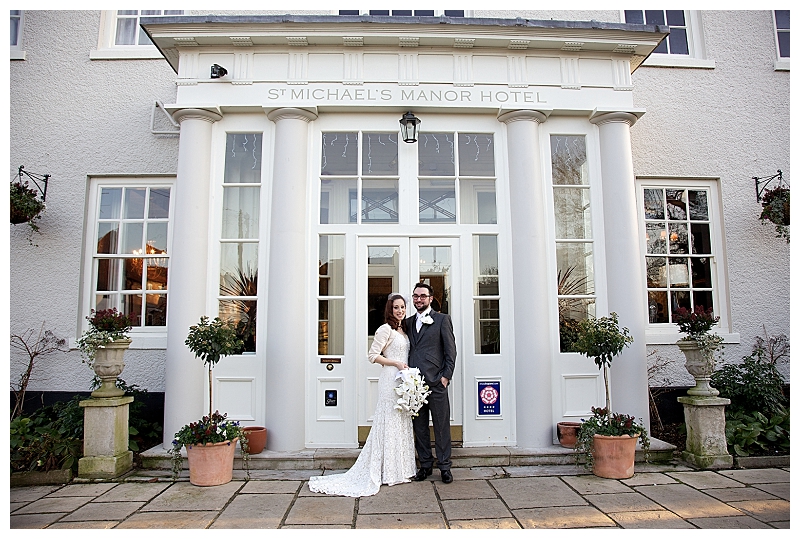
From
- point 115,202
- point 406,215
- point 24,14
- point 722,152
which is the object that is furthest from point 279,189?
point 722,152

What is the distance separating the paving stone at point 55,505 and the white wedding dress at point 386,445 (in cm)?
182

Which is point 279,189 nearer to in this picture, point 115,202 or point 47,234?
point 115,202

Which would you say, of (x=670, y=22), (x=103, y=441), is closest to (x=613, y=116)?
(x=670, y=22)

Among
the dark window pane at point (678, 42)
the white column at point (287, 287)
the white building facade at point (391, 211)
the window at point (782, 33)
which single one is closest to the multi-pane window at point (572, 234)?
the white building facade at point (391, 211)

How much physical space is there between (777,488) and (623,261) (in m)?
2.37

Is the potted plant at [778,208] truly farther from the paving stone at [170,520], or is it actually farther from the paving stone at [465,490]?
the paving stone at [170,520]

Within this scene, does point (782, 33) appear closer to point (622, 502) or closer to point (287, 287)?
point (622, 502)

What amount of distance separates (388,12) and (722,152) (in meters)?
4.95

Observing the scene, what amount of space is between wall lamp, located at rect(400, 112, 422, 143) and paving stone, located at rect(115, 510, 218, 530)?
391 centimetres

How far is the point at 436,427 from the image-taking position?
4730mm

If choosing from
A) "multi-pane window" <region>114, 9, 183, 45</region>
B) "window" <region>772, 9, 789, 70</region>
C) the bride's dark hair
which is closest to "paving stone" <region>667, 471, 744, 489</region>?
the bride's dark hair

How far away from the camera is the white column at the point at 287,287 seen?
5254 mm

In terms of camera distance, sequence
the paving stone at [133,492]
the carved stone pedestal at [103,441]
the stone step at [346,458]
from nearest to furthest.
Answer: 1. the paving stone at [133,492]
2. the carved stone pedestal at [103,441]
3. the stone step at [346,458]

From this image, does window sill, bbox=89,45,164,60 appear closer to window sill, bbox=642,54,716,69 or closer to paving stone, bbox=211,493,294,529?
paving stone, bbox=211,493,294,529
